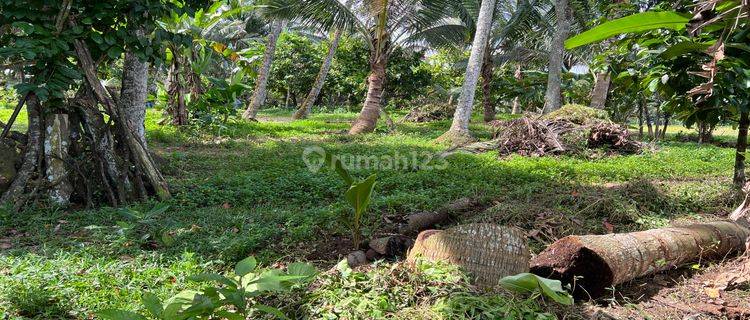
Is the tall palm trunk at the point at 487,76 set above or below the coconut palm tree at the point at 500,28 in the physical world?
below

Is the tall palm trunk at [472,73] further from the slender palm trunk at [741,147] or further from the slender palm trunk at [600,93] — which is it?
the slender palm trunk at [741,147]

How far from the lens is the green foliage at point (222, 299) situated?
2033 mm

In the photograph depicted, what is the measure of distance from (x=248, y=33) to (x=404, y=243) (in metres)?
25.8

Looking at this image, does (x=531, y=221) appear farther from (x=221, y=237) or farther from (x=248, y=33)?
(x=248, y=33)

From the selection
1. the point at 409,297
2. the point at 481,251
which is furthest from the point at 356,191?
the point at 409,297

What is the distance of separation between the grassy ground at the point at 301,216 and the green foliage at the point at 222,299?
7.0 inches

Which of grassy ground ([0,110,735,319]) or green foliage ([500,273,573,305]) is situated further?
grassy ground ([0,110,735,319])

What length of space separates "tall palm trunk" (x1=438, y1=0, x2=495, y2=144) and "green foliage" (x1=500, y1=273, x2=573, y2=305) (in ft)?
23.1

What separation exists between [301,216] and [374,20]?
7.47 m

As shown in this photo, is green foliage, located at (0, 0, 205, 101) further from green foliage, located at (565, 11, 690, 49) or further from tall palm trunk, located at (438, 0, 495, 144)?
tall palm trunk, located at (438, 0, 495, 144)

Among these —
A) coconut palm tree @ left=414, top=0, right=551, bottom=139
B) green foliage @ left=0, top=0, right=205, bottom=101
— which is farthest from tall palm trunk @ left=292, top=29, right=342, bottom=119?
green foliage @ left=0, top=0, right=205, bottom=101

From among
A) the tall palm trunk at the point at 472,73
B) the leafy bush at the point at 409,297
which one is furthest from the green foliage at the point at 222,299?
the tall palm trunk at the point at 472,73

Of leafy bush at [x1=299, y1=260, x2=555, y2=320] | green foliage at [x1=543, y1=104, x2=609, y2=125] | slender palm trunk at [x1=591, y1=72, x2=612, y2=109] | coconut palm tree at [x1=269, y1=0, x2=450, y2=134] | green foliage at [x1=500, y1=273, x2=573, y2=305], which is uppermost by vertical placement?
coconut palm tree at [x1=269, y1=0, x2=450, y2=134]

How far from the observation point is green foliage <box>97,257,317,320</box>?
2033 millimetres
